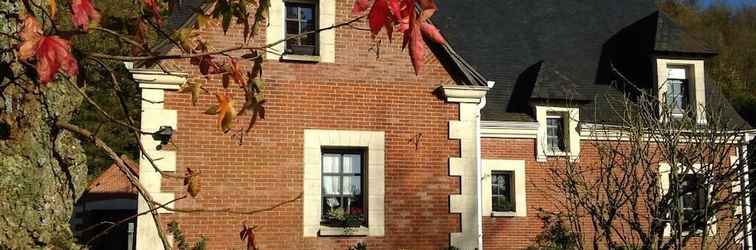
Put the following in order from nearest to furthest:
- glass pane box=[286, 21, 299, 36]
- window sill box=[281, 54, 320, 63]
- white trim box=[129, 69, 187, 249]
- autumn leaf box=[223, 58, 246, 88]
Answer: autumn leaf box=[223, 58, 246, 88] → white trim box=[129, 69, 187, 249] → window sill box=[281, 54, 320, 63] → glass pane box=[286, 21, 299, 36]

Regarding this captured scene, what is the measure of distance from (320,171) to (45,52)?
884 cm

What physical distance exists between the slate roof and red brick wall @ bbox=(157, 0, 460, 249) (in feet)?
19.2

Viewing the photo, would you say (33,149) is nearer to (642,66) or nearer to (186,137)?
(186,137)

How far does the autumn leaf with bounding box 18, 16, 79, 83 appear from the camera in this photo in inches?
77.2

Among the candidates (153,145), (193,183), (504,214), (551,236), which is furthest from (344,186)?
(193,183)

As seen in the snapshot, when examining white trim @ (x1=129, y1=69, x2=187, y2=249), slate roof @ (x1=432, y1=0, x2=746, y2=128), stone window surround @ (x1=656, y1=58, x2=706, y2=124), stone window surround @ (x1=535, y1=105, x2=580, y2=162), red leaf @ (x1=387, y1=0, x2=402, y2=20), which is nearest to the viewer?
red leaf @ (x1=387, y1=0, x2=402, y2=20)

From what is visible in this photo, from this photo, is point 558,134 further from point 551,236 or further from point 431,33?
point 431,33

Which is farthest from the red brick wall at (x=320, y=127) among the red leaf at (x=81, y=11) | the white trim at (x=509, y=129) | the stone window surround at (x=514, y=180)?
the red leaf at (x=81, y=11)

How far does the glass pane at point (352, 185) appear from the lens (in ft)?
36.2

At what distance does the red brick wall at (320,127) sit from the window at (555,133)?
6217 millimetres

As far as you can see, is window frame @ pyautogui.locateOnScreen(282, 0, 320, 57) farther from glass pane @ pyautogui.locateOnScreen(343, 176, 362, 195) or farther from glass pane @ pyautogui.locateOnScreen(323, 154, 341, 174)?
glass pane @ pyautogui.locateOnScreen(343, 176, 362, 195)

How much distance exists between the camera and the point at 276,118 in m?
10.6

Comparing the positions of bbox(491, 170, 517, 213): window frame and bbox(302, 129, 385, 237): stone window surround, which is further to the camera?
bbox(491, 170, 517, 213): window frame

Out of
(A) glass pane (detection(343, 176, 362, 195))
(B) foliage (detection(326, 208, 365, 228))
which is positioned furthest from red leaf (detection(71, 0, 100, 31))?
(A) glass pane (detection(343, 176, 362, 195))
